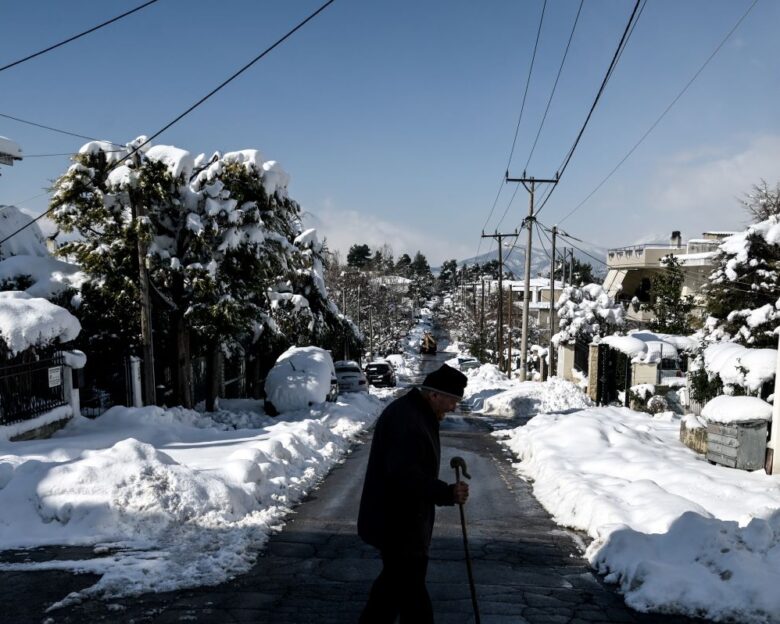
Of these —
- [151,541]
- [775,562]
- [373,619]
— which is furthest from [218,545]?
[775,562]

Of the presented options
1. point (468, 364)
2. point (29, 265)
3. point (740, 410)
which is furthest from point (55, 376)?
point (468, 364)

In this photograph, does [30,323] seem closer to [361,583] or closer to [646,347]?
[361,583]

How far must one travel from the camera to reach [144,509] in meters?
6.88

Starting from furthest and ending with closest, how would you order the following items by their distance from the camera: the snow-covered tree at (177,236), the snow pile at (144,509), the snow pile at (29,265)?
the snow-covered tree at (177,236)
the snow pile at (29,265)
the snow pile at (144,509)

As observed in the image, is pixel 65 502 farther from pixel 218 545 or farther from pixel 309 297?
pixel 309 297

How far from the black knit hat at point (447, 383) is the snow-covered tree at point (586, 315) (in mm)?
32156

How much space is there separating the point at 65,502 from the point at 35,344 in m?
6.13

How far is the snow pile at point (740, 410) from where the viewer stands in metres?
10.8

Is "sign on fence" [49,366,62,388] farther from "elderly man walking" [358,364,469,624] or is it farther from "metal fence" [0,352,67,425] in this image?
"elderly man walking" [358,364,469,624]

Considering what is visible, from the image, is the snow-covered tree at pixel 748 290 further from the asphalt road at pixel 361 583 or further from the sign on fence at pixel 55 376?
the sign on fence at pixel 55 376

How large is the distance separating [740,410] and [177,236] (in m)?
13.4

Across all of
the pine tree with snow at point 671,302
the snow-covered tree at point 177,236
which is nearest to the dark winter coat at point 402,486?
the snow-covered tree at point 177,236

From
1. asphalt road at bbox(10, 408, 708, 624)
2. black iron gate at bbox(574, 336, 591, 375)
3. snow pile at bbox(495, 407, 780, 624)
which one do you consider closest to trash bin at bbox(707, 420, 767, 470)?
snow pile at bbox(495, 407, 780, 624)

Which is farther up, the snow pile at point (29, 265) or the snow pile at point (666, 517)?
the snow pile at point (29, 265)
